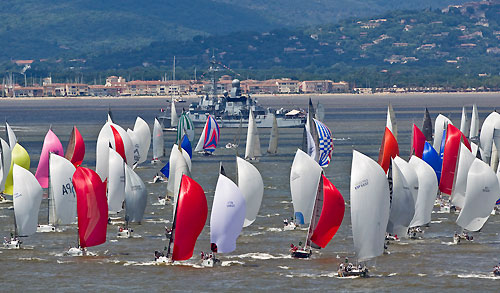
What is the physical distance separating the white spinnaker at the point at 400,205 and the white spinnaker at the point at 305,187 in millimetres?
5178

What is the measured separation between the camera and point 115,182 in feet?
198

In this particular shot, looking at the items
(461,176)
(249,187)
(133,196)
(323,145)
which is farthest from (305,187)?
(323,145)

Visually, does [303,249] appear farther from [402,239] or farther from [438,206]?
[438,206]

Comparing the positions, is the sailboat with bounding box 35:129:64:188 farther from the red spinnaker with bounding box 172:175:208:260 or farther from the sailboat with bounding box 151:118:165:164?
the sailboat with bounding box 151:118:165:164

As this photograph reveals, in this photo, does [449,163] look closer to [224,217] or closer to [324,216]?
[324,216]

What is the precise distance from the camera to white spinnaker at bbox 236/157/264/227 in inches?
2157

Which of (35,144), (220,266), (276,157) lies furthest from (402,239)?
(35,144)

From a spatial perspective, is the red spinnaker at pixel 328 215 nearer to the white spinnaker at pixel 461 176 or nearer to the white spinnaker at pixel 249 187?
the white spinnaker at pixel 249 187

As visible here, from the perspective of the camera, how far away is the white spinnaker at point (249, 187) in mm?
54781

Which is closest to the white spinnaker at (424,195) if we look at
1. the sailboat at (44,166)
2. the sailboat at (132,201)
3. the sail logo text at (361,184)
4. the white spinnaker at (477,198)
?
the white spinnaker at (477,198)

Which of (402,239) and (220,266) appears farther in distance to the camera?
(402,239)

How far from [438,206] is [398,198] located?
14478mm

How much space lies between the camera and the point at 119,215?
6359cm

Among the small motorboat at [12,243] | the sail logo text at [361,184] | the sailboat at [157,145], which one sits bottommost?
the small motorboat at [12,243]
